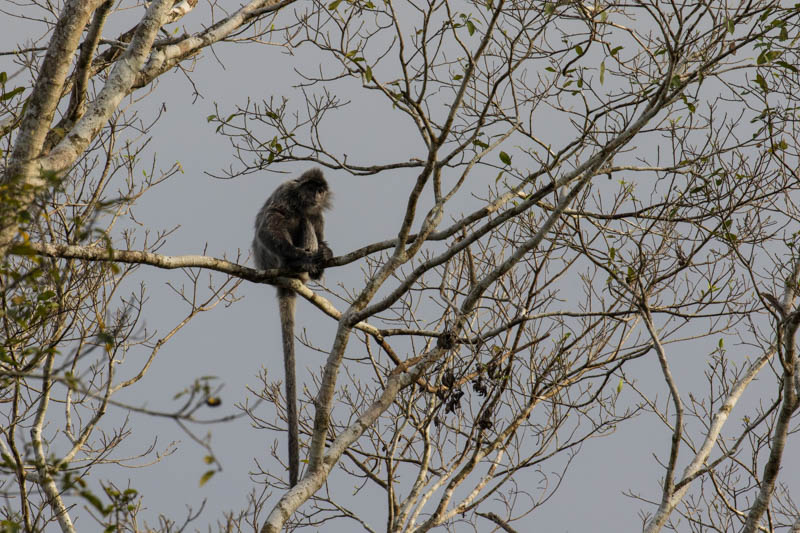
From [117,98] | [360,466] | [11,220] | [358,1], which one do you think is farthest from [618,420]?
[11,220]

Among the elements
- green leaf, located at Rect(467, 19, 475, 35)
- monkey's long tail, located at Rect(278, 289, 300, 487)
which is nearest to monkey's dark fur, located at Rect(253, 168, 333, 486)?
monkey's long tail, located at Rect(278, 289, 300, 487)

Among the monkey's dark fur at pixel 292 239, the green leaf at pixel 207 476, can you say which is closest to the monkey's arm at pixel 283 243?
the monkey's dark fur at pixel 292 239

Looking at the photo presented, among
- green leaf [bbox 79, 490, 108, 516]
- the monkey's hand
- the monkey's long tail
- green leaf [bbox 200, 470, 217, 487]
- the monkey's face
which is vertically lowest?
green leaf [bbox 79, 490, 108, 516]

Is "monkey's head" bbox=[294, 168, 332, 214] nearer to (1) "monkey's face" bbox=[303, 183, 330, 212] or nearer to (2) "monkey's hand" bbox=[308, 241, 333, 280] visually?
(1) "monkey's face" bbox=[303, 183, 330, 212]

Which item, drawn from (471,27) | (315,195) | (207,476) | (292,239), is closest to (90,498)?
(207,476)

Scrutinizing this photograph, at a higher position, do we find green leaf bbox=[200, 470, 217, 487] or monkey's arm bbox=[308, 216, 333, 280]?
monkey's arm bbox=[308, 216, 333, 280]

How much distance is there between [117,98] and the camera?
468 cm

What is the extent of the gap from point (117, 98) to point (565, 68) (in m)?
2.64

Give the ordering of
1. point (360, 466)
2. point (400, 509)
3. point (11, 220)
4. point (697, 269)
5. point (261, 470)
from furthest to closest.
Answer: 1. point (261, 470)
2. point (360, 466)
3. point (400, 509)
4. point (697, 269)
5. point (11, 220)

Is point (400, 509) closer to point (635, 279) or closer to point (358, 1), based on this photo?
point (635, 279)

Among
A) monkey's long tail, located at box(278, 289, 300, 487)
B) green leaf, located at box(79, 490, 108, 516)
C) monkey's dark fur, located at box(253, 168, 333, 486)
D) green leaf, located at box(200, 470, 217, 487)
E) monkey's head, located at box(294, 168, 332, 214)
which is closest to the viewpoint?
green leaf, located at box(79, 490, 108, 516)

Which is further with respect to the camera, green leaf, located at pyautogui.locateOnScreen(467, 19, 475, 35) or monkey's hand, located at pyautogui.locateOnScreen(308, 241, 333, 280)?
monkey's hand, located at pyautogui.locateOnScreen(308, 241, 333, 280)

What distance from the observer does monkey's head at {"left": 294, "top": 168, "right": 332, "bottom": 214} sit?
7965 mm

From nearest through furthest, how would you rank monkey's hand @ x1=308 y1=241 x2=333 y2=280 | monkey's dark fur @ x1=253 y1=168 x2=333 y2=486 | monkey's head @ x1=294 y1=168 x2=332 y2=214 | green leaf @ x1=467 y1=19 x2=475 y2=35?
1. green leaf @ x1=467 y1=19 x2=475 y2=35
2. monkey's dark fur @ x1=253 y1=168 x2=333 y2=486
3. monkey's hand @ x1=308 y1=241 x2=333 y2=280
4. monkey's head @ x1=294 y1=168 x2=332 y2=214
